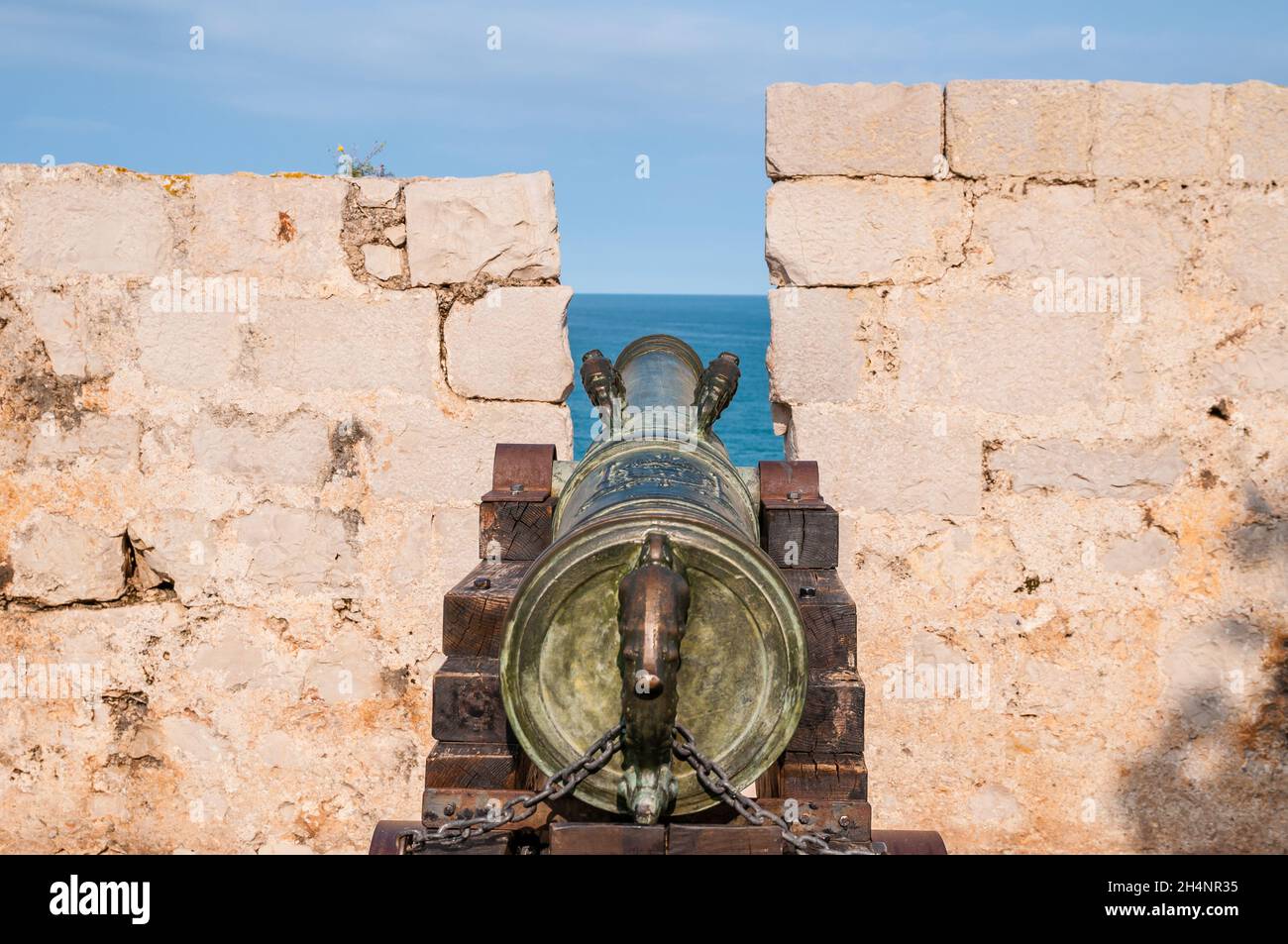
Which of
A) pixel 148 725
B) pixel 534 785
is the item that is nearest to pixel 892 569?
pixel 534 785

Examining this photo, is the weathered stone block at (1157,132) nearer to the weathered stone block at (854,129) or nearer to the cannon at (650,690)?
the weathered stone block at (854,129)

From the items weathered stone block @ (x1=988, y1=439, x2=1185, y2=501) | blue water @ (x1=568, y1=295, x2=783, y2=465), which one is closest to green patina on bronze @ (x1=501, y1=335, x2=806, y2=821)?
weathered stone block @ (x1=988, y1=439, x2=1185, y2=501)

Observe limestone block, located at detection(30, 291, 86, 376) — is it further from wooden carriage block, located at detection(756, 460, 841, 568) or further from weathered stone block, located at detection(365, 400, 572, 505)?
wooden carriage block, located at detection(756, 460, 841, 568)

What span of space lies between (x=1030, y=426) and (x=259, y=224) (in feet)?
9.02

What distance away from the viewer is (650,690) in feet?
6.54

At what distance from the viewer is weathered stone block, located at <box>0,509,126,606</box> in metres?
4.24

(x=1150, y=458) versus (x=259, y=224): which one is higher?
(x=259, y=224)

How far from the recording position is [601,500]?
2.52m

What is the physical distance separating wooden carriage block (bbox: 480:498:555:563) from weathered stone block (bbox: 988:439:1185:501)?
1.69 m

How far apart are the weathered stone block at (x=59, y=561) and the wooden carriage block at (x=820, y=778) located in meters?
2.74

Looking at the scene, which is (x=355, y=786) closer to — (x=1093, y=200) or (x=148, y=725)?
(x=148, y=725)

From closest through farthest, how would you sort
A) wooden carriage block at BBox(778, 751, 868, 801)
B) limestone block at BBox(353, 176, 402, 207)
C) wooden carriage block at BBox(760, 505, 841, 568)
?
wooden carriage block at BBox(778, 751, 868, 801) → wooden carriage block at BBox(760, 505, 841, 568) → limestone block at BBox(353, 176, 402, 207)

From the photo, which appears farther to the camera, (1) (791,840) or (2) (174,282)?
(2) (174,282)

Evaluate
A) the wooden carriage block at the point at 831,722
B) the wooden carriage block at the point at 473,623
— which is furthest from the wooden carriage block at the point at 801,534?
the wooden carriage block at the point at 473,623
